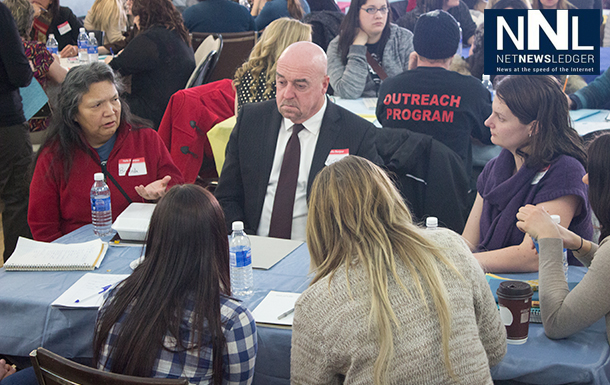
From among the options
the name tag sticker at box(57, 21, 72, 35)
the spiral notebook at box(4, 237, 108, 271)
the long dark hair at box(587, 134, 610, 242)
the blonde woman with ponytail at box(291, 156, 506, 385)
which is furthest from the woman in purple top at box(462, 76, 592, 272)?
the name tag sticker at box(57, 21, 72, 35)

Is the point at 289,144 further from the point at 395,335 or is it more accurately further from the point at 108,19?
the point at 108,19

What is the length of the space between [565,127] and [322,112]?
1008 mm

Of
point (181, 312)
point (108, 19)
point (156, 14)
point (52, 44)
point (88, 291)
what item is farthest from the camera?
point (108, 19)

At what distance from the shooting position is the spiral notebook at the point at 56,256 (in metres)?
2.03

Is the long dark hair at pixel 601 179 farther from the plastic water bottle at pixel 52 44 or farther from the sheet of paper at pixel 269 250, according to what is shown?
the plastic water bottle at pixel 52 44

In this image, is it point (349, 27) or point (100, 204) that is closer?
point (100, 204)

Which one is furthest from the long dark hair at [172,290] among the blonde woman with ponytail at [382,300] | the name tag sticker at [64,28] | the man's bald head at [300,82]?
the name tag sticker at [64,28]

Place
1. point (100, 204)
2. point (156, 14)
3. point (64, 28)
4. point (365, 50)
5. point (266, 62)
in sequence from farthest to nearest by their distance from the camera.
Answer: point (64, 28), point (156, 14), point (365, 50), point (266, 62), point (100, 204)

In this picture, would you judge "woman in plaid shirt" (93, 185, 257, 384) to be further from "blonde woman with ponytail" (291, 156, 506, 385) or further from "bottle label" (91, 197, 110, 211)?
"bottle label" (91, 197, 110, 211)

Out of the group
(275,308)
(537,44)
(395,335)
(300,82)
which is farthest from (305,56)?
(537,44)

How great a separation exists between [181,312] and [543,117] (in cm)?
154

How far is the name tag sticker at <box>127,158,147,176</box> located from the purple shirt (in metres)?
1.50

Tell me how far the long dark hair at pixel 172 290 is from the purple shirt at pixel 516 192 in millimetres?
1203

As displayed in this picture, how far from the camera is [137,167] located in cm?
262
